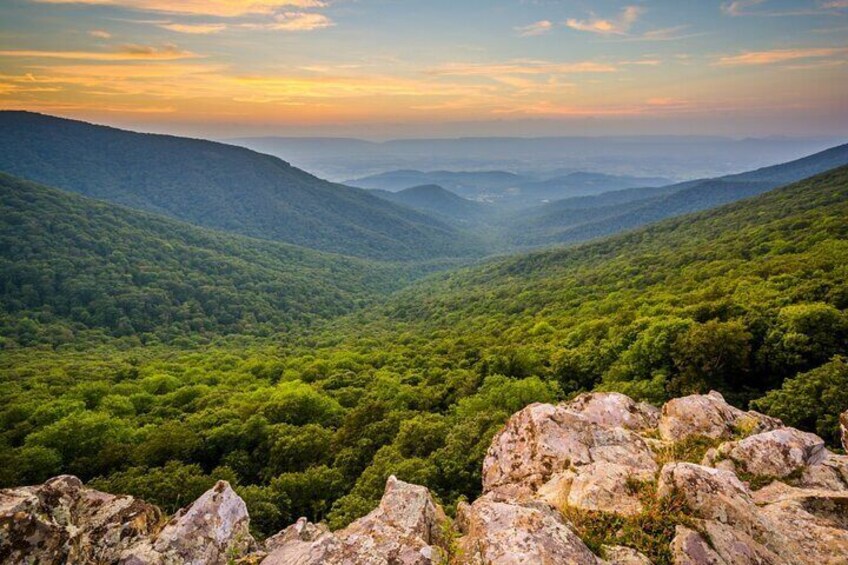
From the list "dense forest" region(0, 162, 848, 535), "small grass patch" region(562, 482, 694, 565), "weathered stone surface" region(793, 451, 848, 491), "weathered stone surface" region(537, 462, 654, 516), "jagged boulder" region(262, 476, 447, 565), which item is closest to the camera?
"small grass patch" region(562, 482, 694, 565)

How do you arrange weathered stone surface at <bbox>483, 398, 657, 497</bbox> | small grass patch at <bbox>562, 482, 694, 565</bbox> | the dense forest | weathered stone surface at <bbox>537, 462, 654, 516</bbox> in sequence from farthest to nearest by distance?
the dense forest < weathered stone surface at <bbox>483, 398, 657, 497</bbox> < weathered stone surface at <bbox>537, 462, 654, 516</bbox> < small grass patch at <bbox>562, 482, 694, 565</bbox>

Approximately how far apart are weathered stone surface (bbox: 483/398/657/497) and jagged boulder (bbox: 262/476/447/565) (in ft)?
17.1

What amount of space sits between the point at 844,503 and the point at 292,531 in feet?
65.9

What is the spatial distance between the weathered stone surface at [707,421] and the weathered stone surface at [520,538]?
12241 millimetres

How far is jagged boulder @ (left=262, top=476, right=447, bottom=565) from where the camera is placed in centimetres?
1280

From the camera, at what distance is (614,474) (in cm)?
1587

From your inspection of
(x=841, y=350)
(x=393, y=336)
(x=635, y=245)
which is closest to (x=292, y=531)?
(x=841, y=350)

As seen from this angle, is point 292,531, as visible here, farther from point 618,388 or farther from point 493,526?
point 618,388

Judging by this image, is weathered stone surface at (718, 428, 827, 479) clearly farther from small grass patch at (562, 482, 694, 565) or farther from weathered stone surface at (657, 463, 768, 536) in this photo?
small grass patch at (562, 482, 694, 565)

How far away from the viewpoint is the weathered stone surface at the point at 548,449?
18953 mm

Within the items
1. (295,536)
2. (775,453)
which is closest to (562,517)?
(775,453)

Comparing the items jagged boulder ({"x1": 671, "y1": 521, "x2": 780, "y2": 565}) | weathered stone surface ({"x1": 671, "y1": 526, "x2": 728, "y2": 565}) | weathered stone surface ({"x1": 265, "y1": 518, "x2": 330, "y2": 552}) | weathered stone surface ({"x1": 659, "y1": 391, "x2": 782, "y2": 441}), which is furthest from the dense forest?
jagged boulder ({"x1": 671, "y1": 521, "x2": 780, "y2": 565})

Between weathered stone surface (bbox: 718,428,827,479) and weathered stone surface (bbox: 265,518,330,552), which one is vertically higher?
weathered stone surface (bbox: 718,428,827,479)

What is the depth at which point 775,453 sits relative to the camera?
17.1 metres
